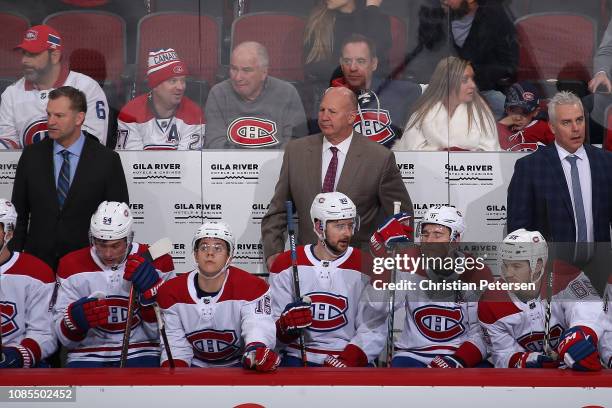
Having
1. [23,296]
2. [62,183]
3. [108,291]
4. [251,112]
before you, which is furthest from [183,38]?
[23,296]

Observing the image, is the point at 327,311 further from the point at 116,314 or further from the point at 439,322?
the point at 116,314

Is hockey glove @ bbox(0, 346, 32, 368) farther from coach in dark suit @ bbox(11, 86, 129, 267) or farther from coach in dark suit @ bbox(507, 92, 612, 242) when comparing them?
coach in dark suit @ bbox(507, 92, 612, 242)

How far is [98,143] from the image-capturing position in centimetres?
576

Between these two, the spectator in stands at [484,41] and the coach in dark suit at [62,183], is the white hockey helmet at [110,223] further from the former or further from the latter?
the spectator in stands at [484,41]

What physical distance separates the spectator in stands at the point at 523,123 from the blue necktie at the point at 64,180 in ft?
7.21

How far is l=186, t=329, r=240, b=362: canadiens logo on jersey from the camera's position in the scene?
4988 millimetres

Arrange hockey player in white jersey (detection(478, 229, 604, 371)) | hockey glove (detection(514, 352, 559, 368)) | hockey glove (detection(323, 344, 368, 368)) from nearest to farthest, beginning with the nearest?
hockey glove (detection(514, 352, 559, 368)) → hockey player in white jersey (detection(478, 229, 604, 371)) → hockey glove (detection(323, 344, 368, 368))

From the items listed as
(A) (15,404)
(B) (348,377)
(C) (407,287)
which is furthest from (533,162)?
(A) (15,404)

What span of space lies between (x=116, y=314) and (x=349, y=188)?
1269mm

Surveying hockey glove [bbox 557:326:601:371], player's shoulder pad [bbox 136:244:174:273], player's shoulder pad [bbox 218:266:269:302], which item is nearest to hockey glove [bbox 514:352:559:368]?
hockey glove [bbox 557:326:601:371]

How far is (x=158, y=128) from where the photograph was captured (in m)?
6.23

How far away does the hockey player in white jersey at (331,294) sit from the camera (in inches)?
200

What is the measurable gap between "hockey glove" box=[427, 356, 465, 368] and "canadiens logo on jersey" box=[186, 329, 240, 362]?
821 millimetres

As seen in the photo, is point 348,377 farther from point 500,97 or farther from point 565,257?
point 500,97
